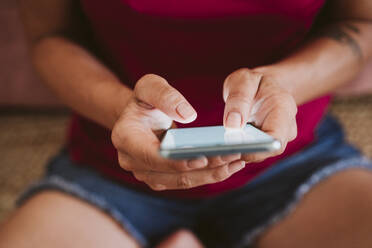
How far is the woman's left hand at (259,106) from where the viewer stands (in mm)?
287

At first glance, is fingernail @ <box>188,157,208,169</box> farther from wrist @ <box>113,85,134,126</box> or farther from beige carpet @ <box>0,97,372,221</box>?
beige carpet @ <box>0,97,372,221</box>

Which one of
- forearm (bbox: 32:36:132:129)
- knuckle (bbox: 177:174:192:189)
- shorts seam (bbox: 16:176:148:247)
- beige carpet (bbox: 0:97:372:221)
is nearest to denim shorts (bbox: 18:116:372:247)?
shorts seam (bbox: 16:176:148:247)

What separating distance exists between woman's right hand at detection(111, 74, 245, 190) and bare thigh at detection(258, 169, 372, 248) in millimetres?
220

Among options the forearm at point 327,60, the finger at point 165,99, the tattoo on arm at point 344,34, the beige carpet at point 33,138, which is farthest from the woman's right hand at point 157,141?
the beige carpet at point 33,138

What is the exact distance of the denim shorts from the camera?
0.50 meters

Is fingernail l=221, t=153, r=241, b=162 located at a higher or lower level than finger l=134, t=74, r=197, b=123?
lower

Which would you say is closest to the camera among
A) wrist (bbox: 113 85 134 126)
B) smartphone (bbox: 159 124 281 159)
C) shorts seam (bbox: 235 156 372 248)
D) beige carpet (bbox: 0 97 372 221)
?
smartphone (bbox: 159 124 281 159)

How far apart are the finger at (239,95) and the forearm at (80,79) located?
109 millimetres

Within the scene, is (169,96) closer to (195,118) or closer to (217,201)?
(195,118)

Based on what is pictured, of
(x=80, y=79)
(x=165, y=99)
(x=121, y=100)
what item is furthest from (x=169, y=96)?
(x=80, y=79)

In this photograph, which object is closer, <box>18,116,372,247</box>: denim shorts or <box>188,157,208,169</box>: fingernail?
<box>188,157,208,169</box>: fingernail

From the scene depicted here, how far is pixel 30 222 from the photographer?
45 centimetres

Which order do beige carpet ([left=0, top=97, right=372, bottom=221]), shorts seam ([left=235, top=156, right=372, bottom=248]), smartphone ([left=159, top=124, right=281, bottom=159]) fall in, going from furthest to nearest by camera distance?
beige carpet ([left=0, top=97, right=372, bottom=221]) < shorts seam ([left=235, top=156, right=372, bottom=248]) < smartphone ([left=159, top=124, right=281, bottom=159])

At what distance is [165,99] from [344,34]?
1.03 ft
